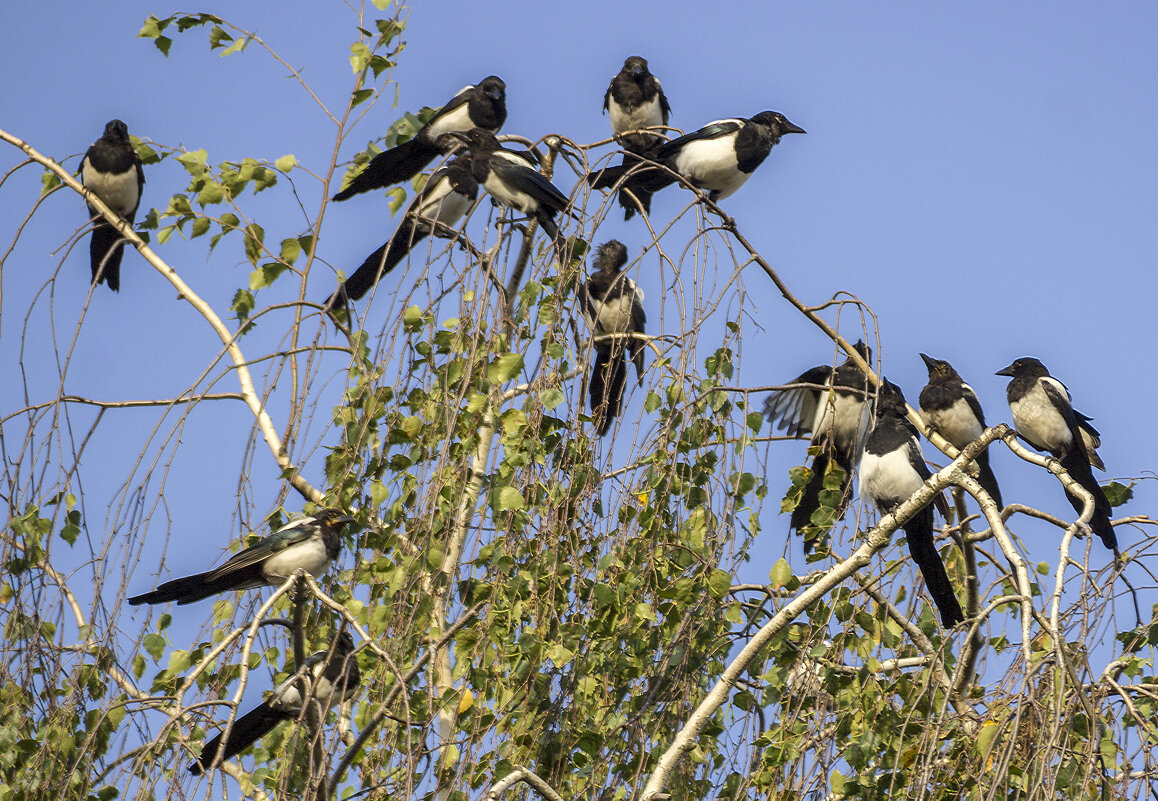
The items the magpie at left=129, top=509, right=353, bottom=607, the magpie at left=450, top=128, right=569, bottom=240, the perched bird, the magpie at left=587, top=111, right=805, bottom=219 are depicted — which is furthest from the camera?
the perched bird

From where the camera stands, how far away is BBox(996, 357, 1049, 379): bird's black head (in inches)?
188

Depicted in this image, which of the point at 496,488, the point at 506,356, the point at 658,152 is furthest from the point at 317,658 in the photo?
the point at 658,152

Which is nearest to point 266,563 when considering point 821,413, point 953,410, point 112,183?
point 821,413

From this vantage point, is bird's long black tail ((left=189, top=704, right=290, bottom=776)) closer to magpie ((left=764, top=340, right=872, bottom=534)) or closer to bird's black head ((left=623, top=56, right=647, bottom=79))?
magpie ((left=764, top=340, right=872, bottom=534))

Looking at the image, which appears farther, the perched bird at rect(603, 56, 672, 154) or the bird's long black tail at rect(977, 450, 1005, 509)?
the perched bird at rect(603, 56, 672, 154)

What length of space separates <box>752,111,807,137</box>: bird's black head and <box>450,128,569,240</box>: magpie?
138 centimetres

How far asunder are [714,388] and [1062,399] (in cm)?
242

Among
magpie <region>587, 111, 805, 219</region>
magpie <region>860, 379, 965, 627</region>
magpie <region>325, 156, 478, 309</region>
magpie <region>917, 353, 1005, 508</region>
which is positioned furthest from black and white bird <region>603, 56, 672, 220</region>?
magpie <region>860, 379, 965, 627</region>

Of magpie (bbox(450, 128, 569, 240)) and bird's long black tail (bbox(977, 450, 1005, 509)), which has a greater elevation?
magpie (bbox(450, 128, 569, 240))

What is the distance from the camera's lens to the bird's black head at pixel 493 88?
4.95 metres

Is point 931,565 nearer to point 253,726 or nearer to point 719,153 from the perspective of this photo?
point 253,726

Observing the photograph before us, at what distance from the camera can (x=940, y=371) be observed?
4820 mm

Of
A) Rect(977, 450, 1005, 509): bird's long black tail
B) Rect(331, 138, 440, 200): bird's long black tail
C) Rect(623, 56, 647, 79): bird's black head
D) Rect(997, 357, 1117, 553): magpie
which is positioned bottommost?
Rect(977, 450, 1005, 509): bird's long black tail

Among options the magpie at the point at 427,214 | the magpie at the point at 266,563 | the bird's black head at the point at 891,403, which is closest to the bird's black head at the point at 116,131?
the magpie at the point at 427,214
